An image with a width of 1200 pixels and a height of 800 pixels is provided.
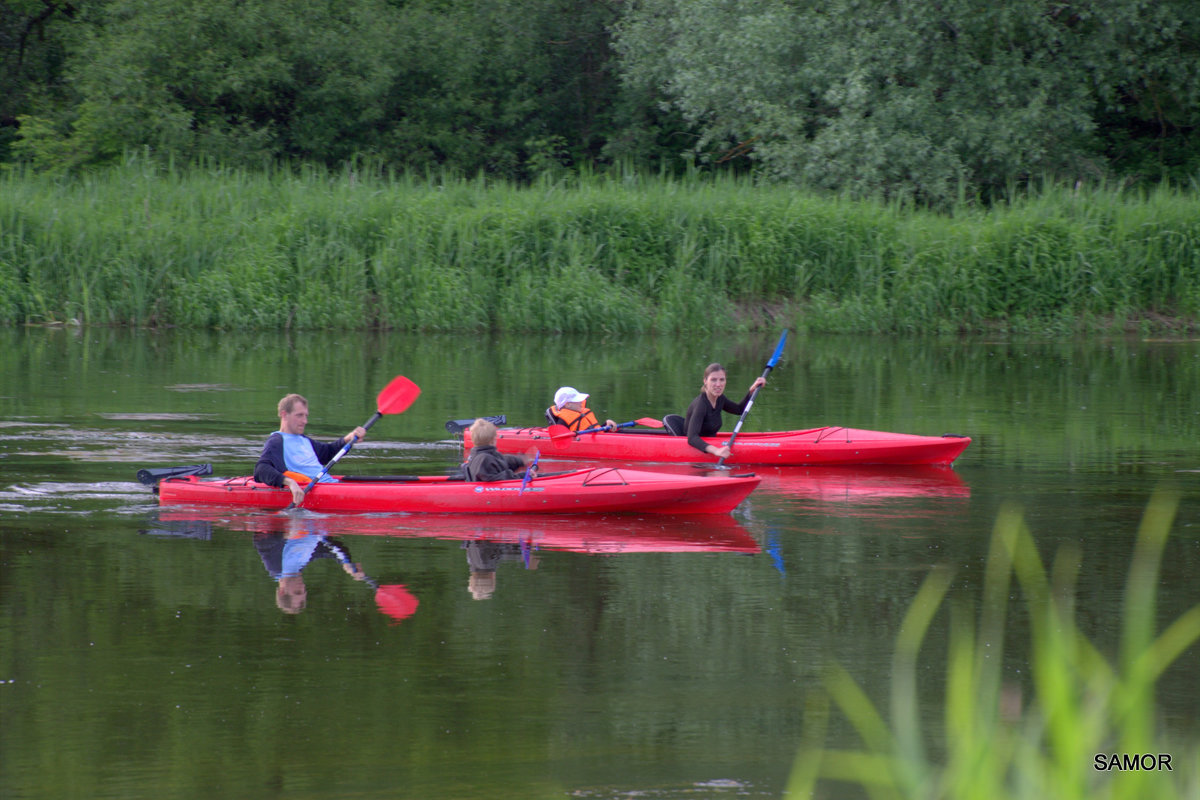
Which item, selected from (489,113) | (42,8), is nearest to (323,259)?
(489,113)

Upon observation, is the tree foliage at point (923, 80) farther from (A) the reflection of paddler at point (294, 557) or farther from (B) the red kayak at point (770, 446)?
(A) the reflection of paddler at point (294, 557)

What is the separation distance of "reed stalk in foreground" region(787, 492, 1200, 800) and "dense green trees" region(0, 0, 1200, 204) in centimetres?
1658

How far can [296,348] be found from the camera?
811 inches

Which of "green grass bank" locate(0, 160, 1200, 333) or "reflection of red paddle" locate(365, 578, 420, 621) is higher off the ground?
"green grass bank" locate(0, 160, 1200, 333)

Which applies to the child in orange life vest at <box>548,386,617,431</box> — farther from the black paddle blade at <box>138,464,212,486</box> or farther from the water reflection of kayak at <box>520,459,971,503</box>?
the black paddle blade at <box>138,464,212,486</box>

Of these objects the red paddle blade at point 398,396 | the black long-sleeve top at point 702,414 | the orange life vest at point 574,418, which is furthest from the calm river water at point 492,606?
the orange life vest at point 574,418

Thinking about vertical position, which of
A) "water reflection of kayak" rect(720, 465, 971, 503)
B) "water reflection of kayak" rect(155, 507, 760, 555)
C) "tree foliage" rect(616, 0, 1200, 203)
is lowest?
"water reflection of kayak" rect(155, 507, 760, 555)

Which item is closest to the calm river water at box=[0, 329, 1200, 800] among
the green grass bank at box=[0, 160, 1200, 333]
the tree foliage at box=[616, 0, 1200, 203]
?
the green grass bank at box=[0, 160, 1200, 333]

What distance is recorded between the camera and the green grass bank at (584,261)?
22.6 metres

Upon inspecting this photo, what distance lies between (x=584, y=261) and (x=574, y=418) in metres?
11.2

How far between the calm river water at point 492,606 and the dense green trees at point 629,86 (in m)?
11.5

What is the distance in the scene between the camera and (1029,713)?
5887 mm

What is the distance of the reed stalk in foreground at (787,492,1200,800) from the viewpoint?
7.86ft

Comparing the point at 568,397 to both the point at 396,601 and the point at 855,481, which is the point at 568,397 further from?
the point at 396,601
